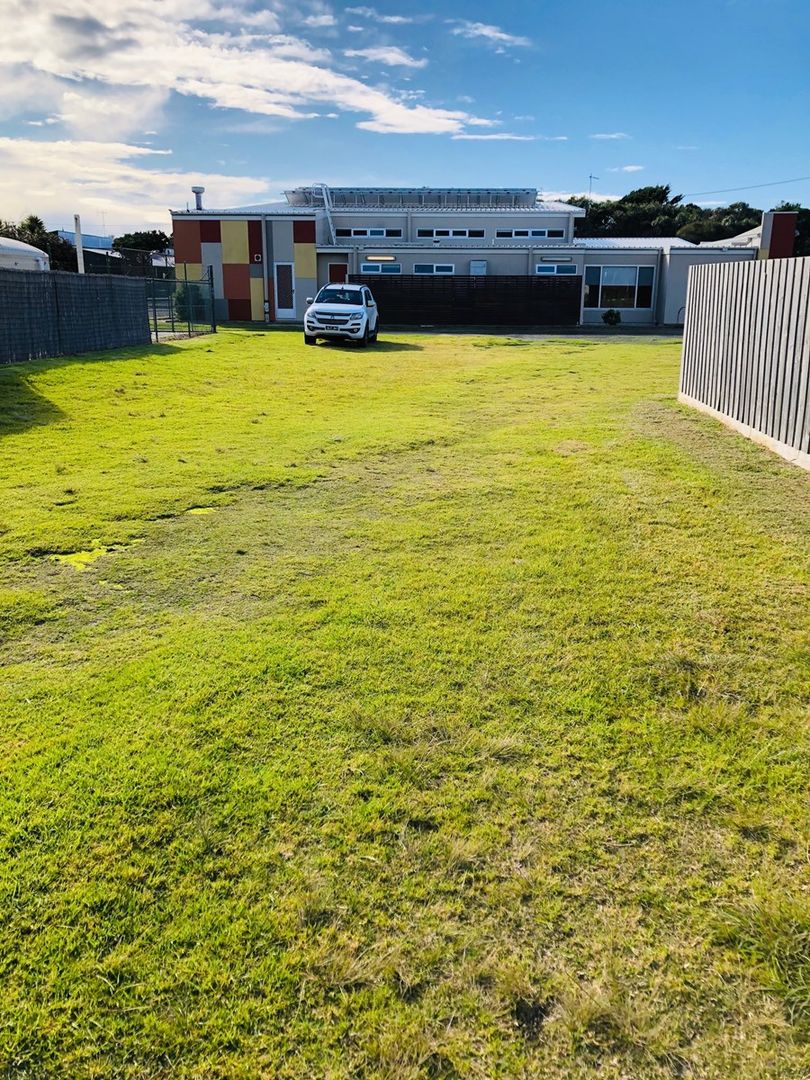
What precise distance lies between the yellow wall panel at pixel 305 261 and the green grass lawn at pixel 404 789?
3223 centimetres

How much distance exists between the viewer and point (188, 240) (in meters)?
37.0

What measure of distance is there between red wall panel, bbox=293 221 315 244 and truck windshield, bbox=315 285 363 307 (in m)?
12.5

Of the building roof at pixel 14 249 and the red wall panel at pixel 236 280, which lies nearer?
the building roof at pixel 14 249

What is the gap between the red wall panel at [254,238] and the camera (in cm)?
3631

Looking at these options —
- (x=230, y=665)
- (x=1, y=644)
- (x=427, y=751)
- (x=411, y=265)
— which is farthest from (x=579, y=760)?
(x=411, y=265)

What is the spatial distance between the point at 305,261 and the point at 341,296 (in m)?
13.0

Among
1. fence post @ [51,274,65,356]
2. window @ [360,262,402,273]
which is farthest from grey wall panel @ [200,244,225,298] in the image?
fence post @ [51,274,65,356]

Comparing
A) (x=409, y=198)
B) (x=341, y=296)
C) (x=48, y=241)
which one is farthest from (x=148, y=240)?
(x=341, y=296)

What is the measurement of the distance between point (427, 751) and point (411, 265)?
36017mm

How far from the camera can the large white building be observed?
35.2 m

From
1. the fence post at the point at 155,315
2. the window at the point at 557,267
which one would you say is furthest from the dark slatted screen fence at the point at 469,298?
the fence post at the point at 155,315

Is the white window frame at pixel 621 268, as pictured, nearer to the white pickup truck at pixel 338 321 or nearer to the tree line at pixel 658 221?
the white pickup truck at pixel 338 321

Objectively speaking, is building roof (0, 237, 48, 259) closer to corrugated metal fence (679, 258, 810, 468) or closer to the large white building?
the large white building

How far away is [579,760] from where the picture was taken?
10.1 feet
